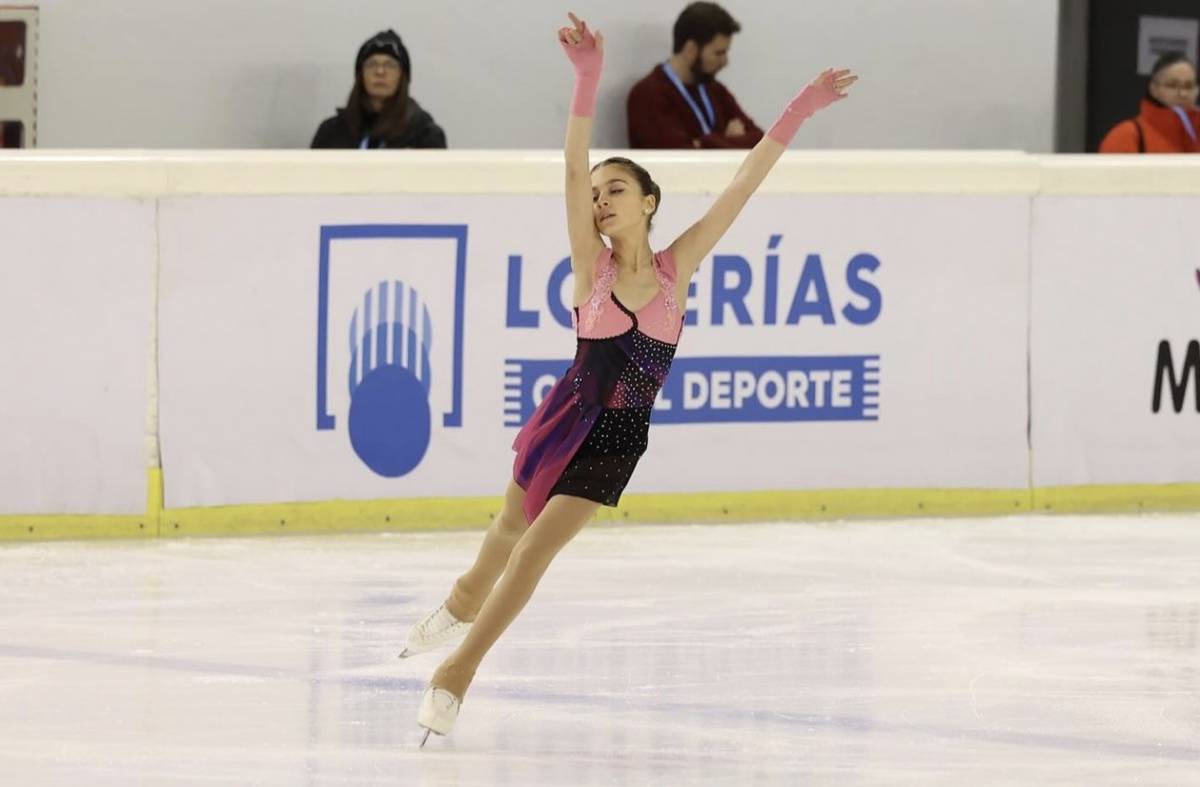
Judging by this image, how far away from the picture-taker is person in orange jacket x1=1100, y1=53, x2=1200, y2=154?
969cm

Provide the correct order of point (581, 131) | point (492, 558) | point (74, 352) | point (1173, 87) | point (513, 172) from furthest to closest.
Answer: point (1173, 87)
point (513, 172)
point (74, 352)
point (492, 558)
point (581, 131)

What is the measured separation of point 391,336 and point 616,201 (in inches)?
112

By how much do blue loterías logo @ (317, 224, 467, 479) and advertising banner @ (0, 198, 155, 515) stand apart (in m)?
0.61

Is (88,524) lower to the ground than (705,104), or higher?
lower

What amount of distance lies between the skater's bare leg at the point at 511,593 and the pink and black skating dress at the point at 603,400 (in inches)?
4.2

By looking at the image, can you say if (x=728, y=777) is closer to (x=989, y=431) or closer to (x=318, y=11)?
(x=989, y=431)

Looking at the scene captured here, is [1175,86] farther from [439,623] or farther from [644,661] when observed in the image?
[439,623]

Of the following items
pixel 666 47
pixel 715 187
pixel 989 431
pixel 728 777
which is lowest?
pixel 728 777

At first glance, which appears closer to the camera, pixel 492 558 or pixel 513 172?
pixel 492 558

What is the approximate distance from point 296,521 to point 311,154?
123 centimetres

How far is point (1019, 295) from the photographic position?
8414mm

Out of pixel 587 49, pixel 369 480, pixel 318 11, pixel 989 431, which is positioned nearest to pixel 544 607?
pixel 369 480

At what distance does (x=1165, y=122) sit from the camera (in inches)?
387

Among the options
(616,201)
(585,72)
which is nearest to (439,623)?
(616,201)
